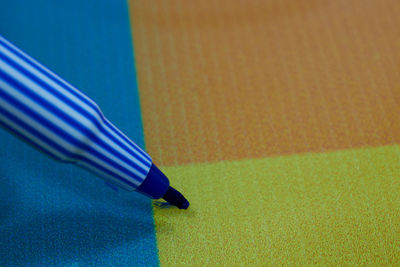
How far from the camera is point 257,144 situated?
687mm

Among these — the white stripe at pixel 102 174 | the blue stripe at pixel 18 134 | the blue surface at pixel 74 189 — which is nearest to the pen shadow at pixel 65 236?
the blue surface at pixel 74 189

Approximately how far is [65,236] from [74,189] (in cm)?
8

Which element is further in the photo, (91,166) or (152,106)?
(152,106)

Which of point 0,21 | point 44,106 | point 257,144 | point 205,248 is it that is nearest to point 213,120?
point 257,144

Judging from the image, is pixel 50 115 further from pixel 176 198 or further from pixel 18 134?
pixel 176 198

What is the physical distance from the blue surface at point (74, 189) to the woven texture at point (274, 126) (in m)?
0.04

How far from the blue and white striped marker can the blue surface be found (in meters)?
0.19

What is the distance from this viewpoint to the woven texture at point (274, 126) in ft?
1.94

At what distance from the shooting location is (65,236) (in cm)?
58

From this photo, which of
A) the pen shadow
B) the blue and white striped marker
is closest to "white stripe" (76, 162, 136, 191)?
the blue and white striped marker

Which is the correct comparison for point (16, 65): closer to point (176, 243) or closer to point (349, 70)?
point (176, 243)

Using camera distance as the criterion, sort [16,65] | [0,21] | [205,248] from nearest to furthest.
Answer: [16,65]
[205,248]
[0,21]

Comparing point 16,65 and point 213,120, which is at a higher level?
point 16,65

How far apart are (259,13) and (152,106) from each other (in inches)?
13.6
